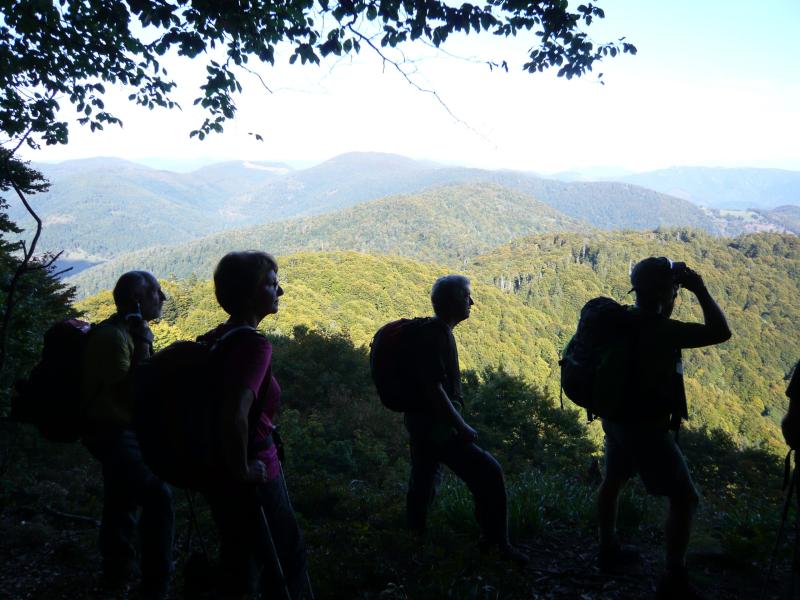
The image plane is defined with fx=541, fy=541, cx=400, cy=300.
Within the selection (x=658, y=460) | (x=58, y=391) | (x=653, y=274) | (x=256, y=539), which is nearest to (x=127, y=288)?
(x=58, y=391)

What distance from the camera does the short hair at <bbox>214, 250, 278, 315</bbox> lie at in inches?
70.9

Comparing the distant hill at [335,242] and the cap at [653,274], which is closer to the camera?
the cap at [653,274]

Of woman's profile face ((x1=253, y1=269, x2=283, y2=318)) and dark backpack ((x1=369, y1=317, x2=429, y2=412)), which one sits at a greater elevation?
woman's profile face ((x1=253, y1=269, x2=283, y2=318))

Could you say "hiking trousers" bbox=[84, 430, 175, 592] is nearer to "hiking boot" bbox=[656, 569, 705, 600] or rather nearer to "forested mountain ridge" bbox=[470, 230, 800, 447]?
"hiking boot" bbox=[656, 569, 705, 600]

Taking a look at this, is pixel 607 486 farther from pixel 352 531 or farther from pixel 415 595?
pixel 352 531

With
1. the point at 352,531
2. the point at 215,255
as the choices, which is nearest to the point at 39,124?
the point at 352,531

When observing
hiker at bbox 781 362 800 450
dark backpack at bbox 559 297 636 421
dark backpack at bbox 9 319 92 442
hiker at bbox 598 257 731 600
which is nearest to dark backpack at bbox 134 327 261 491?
dark backpack at bbox 9 319 92 442

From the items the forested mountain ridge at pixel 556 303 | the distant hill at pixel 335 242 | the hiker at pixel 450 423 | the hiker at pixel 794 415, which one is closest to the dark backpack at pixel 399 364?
the hiker at pixel 450 423

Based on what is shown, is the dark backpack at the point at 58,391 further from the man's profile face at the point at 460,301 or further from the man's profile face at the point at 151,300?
the man's profile face at the point at 460,301

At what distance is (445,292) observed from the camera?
8.82 feet

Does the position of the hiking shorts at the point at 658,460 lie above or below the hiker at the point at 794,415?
below

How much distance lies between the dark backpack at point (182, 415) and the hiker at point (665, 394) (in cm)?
173

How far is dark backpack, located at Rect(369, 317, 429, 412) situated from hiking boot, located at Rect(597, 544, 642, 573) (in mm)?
1332

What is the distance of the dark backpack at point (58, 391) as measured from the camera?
2.37 m
